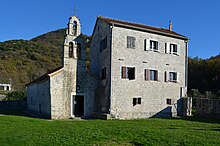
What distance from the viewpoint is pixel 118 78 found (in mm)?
22016

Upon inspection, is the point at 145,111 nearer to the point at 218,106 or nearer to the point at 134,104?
the point at 134,104

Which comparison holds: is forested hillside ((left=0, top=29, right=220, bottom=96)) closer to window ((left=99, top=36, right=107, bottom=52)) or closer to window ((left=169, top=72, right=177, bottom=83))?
window ((left=99, top=36, right=107, bottom=52))

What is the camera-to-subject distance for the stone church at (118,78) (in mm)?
21763

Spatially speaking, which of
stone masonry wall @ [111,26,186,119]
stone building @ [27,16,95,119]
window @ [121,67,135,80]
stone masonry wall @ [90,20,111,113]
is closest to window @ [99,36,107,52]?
stone masonry wall @ [90,20,111,113]

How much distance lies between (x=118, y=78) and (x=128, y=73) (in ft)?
4.42

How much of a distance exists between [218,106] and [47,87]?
16189mm

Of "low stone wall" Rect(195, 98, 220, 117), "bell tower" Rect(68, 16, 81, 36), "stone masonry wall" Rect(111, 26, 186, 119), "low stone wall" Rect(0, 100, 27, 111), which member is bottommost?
"low stone wall" Rect(0, 100, 27, 111)

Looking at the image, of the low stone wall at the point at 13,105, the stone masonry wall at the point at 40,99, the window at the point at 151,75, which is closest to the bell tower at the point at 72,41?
the stone masonry wall at the point at 40,99

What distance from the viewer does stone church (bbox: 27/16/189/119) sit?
21.8m

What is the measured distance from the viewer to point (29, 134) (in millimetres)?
12016

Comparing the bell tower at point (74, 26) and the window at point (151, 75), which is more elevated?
the bell tower at point (74, 26)

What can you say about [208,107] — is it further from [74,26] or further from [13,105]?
[13,105]

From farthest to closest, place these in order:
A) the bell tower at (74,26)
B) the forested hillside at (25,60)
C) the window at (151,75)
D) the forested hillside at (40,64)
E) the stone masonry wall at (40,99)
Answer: the forested hillside at (25,60) < the forested hillside at (40,64) < the window at (151,75) < the bell tower at (74,26) < the stone masonry wall at (40,99)

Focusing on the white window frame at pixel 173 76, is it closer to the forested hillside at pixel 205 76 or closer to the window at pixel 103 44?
the window at pixel 103 44
